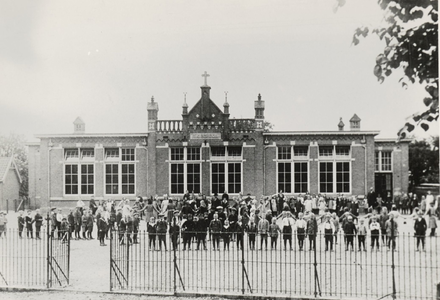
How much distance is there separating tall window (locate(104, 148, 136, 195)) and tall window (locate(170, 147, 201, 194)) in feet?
8.91

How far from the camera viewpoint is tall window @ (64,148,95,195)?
32.2m

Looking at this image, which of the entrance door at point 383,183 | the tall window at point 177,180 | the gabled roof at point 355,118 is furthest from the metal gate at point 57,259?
the entrance door at point 383,183

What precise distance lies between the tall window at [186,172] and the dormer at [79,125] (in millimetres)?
6605

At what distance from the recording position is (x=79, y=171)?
3225 cm

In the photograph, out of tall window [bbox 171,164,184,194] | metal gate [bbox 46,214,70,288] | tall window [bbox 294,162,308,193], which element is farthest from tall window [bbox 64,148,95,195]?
metal gate [bbox 46,214,70,288]

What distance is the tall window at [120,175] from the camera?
106ft

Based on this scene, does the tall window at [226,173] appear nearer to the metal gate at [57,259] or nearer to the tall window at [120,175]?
the tall window at [120,175]

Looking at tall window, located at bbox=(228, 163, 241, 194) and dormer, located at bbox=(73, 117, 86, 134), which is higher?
dormer, located at bbox=(73, 117, 86, 134)

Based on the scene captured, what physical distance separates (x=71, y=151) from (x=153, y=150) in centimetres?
564

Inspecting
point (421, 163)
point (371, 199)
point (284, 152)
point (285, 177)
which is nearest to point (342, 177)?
point (371, 199)

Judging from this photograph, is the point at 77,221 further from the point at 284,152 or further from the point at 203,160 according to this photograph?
the point at 284,152

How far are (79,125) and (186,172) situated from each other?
26.9 ft

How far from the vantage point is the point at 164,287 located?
12.6 m

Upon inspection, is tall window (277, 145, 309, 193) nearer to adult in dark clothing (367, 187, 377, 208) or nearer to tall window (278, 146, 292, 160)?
tall window (278, 146, 292, 160)
